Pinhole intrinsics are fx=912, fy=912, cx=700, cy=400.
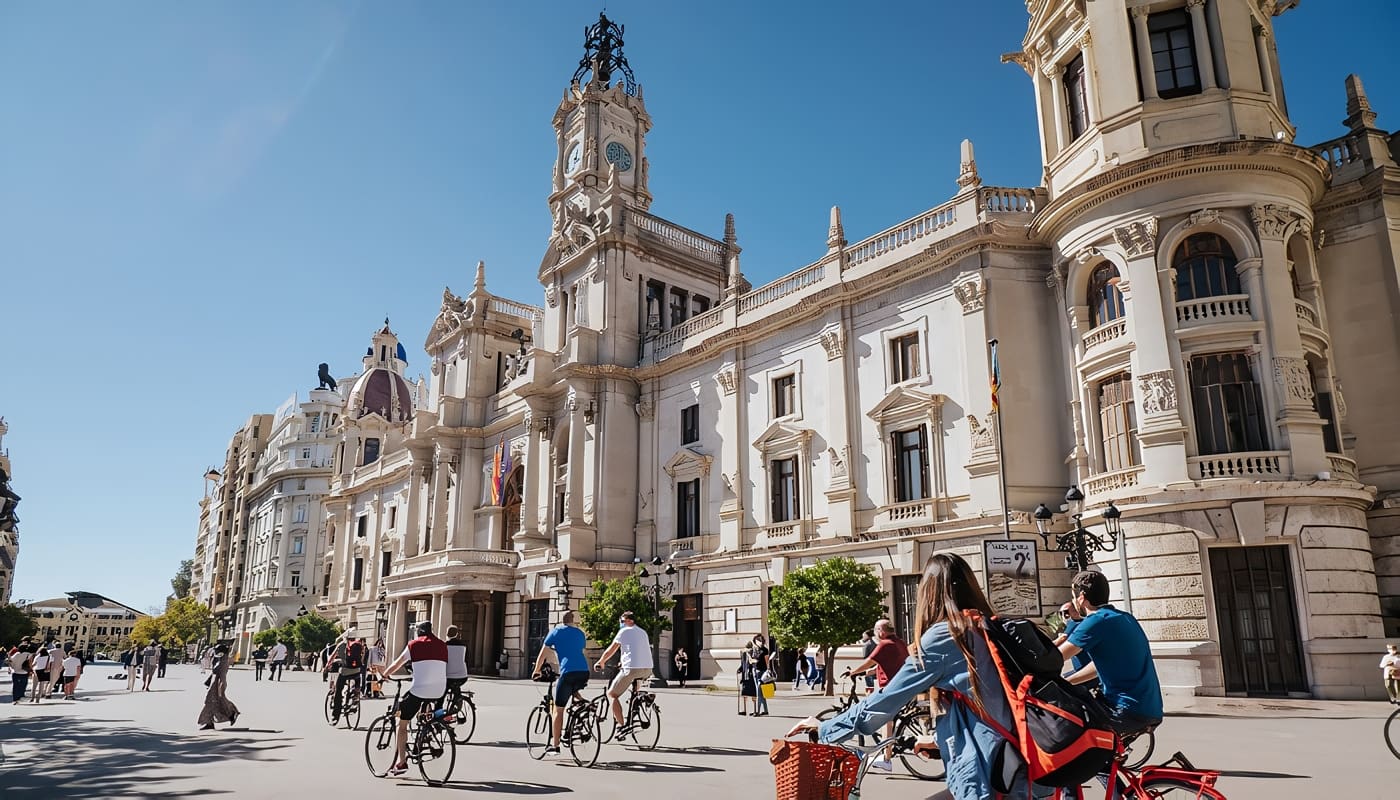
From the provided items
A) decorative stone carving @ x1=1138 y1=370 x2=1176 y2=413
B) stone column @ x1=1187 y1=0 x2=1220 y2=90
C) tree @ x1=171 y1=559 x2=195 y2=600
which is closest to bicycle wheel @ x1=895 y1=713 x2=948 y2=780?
decorative stone carving @ x1=1138 y1=370 x2=1176 y2=413

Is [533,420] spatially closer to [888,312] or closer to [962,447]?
[888,312]

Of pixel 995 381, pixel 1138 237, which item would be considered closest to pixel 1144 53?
pixel 1138 237

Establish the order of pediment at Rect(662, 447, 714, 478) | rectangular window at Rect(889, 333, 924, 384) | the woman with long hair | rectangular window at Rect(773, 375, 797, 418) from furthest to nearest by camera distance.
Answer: pediment at Rect(662, 447, 714, 478) < rectangular window at Rect(773, 375, 797, 418) < rectangular window at Rect(889, 333, 924, 384) < the woman with long hair

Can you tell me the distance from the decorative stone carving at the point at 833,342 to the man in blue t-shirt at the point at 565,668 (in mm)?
19398

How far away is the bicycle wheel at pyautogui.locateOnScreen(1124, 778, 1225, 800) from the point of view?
5.27 metres

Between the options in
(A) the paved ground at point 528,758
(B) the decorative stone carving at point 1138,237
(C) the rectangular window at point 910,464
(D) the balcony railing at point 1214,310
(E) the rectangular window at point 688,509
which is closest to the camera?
(A) the paved ground at point 528,758

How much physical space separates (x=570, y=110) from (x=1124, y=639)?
4620cm

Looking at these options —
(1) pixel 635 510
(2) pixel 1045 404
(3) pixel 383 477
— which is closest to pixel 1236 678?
(2) pixel 1045 404

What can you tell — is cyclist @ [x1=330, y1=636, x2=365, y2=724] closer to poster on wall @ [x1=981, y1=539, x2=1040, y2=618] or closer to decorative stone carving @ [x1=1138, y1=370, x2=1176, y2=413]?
poster on wall @ [x1=981, y1=539, x2=1040, y2=618]

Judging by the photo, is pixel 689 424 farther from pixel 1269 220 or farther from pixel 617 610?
pixel 1269 220

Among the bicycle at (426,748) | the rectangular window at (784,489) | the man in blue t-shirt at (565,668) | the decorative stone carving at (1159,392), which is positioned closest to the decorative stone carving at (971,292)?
the decorative stone carving at (1159,392)

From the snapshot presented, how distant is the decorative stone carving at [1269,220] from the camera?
2195 cm

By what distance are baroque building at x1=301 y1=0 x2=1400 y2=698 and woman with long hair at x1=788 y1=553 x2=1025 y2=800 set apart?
681 inches

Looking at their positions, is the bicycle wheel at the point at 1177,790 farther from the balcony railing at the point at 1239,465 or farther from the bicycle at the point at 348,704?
the balcony railing at the point at 1239,465
